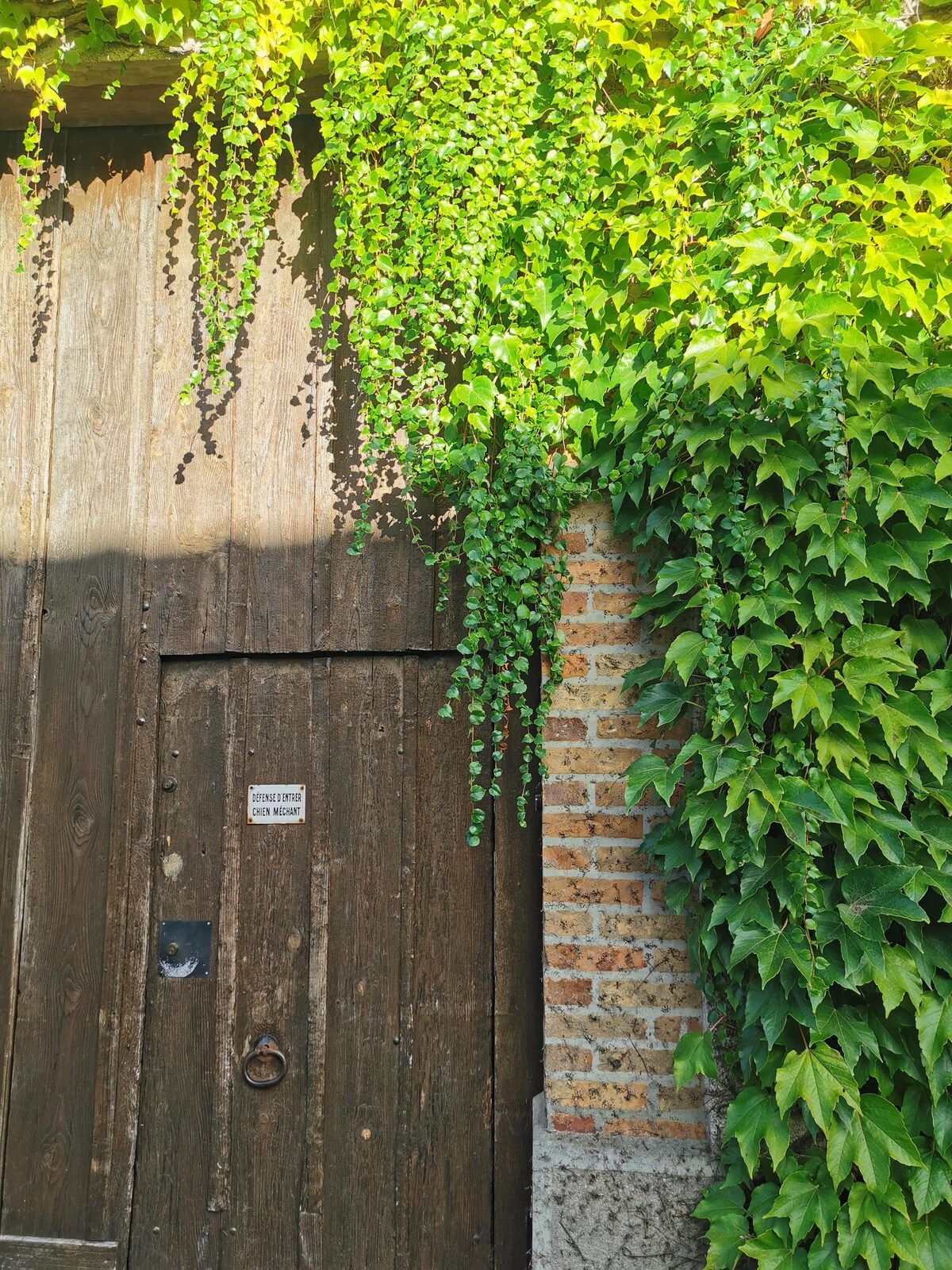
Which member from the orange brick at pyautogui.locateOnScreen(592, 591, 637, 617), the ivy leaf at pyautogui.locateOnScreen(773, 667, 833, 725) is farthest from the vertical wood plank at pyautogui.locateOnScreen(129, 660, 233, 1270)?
the ivy leaf at pyautogui.locateOnScreen(773, 667, 833, 725)

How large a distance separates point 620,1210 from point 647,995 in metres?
0.47

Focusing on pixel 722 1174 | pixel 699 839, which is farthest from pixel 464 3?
pixel 722 1174

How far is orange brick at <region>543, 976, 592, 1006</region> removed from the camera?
2.20 m

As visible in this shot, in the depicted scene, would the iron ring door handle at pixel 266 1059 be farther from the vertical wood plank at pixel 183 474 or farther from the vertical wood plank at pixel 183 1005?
the vertical wood plank at pixel 183 474

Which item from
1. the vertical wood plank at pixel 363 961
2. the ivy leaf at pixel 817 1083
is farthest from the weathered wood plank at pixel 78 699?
the ivy leaf at pixel 817 1083

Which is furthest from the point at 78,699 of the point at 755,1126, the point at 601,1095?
the point at 755,1126

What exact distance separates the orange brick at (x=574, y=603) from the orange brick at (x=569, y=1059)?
1066 millimetres

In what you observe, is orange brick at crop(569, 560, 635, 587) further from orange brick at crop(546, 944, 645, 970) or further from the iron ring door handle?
the iron ring door handle

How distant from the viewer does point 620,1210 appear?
2.08 metres

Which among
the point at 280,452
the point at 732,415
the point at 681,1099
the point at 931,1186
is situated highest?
the point at 280,452

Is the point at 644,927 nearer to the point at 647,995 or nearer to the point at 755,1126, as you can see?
the point at 647,995

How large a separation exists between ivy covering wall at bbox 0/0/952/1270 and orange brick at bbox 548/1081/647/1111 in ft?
0.62

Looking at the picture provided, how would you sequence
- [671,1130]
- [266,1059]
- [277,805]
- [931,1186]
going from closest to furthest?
[931,1186] < [671,1130] < [266,1059] < [277,805]

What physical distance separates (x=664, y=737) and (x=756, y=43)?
183 cm
